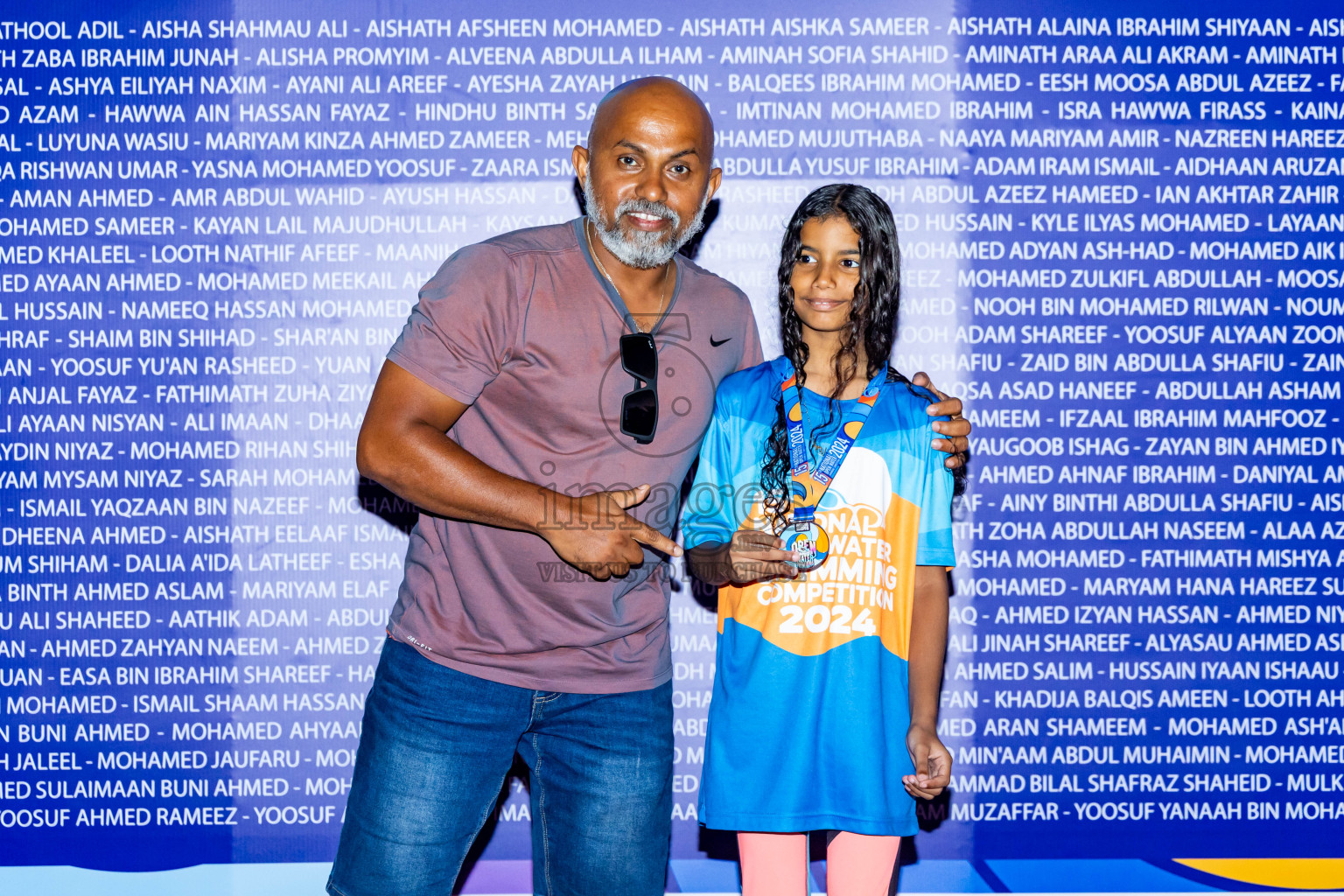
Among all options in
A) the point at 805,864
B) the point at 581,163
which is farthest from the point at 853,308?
the point at 805,864

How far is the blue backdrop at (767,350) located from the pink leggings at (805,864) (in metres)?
0.90

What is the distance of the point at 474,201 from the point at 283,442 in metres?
0.97

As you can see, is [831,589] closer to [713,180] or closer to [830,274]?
[830,274]

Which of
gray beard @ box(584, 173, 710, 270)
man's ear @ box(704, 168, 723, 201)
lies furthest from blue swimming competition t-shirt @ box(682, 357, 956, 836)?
Answer: man's ear @ box(704, 168, 723, 201)

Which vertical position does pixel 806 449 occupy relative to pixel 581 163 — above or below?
below

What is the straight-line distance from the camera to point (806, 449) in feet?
6.91

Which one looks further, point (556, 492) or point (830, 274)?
point (830, 274)

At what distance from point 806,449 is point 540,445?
0.60m

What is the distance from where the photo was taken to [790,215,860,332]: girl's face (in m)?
2.12

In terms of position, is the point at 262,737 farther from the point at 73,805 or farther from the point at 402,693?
the point at 402,693

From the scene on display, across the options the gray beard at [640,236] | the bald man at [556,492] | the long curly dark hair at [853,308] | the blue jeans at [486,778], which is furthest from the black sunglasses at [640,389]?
the blue jeans at [486,778]

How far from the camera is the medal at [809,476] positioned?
207 centimetres

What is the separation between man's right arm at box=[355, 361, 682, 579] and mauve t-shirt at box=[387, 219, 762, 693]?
0.08m

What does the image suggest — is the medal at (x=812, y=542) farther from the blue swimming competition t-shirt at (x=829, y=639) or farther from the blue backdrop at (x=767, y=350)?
the blue backdrop at (x=767, y=350)
